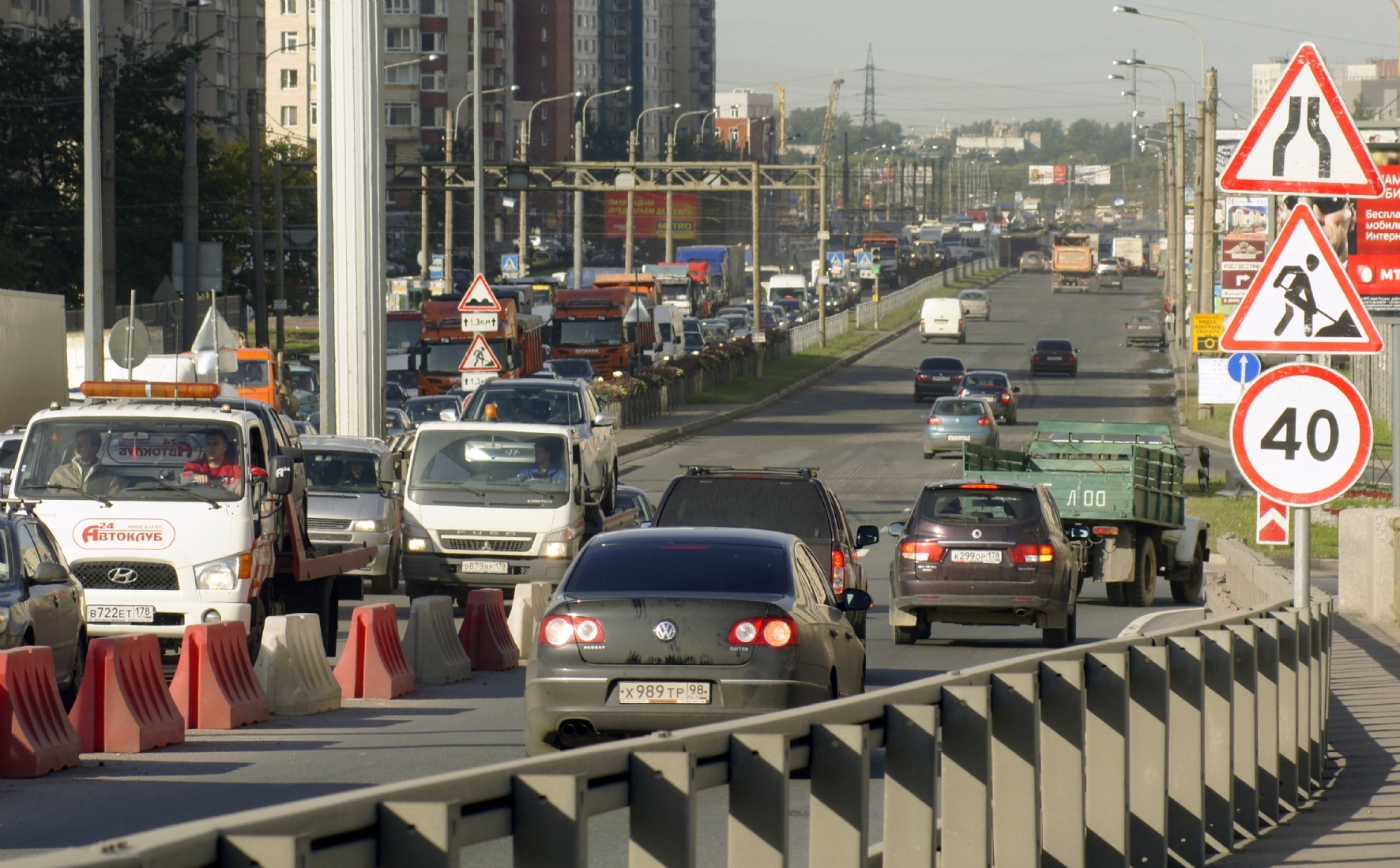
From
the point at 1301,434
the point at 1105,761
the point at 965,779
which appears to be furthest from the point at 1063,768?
the point at 1301,434

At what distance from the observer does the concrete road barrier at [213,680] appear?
12.8 metres

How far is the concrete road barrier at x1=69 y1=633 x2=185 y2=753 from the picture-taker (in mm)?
11719

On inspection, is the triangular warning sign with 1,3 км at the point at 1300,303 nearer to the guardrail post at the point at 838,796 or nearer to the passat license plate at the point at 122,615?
the guardrail post at the point at 838,796

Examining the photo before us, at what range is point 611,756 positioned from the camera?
5059 millimetres

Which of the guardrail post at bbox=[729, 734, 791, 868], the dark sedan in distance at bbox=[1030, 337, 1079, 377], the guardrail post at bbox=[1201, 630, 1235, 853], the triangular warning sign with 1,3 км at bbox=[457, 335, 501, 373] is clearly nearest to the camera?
the guardrail post at bbox=[729, 734, 791, 868]

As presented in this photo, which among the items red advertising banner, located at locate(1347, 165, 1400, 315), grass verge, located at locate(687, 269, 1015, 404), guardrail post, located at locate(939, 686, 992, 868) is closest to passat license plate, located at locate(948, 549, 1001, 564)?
guardrail post, located at locate(939, 686, 992, 868)

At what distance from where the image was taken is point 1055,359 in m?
76.6

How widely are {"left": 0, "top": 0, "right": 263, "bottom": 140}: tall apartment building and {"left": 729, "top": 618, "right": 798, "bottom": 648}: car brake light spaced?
232 ft

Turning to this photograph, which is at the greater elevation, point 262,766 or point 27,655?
point 27,655

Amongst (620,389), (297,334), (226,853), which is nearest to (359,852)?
(226,853)

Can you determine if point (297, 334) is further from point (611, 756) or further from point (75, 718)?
point (611, 756)

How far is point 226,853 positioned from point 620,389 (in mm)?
48841

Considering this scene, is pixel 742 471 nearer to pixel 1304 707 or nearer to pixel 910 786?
pixel 1304 707

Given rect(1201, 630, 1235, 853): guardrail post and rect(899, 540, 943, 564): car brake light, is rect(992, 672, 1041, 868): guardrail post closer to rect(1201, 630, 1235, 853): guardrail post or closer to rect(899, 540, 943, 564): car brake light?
rect(1201, 630, 1235, 853): guardrail post
